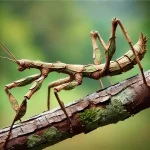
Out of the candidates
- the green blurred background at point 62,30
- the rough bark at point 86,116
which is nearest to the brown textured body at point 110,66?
the rough bark at point 86,116

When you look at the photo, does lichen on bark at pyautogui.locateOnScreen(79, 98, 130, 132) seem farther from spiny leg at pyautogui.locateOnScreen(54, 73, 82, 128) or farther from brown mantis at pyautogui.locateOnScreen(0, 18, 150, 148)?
brown mantis at pyautogui.locateOnScreen(0, 18, 150, 148)

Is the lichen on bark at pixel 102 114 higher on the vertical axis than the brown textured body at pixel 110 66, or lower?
lower

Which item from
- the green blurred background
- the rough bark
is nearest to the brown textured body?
the rough bark

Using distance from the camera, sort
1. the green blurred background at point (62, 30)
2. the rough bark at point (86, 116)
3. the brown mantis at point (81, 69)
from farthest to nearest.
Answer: the green blurred background at point (62, 30), the brown mantis at point (81, 69), the rough bark at point (86, 116)

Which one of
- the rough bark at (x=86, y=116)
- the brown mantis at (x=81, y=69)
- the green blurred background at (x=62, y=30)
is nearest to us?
the rough bark at (x=86, y=116)

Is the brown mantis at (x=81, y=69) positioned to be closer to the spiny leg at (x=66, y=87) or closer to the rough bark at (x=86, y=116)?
the spiny leg at (x=66, y=87)

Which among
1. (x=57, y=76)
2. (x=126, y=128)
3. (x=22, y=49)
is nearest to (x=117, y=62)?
(x=57, y=76)

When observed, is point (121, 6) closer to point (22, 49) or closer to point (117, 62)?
point (22, 49)

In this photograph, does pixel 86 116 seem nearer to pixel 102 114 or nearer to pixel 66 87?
pixel 102 114
